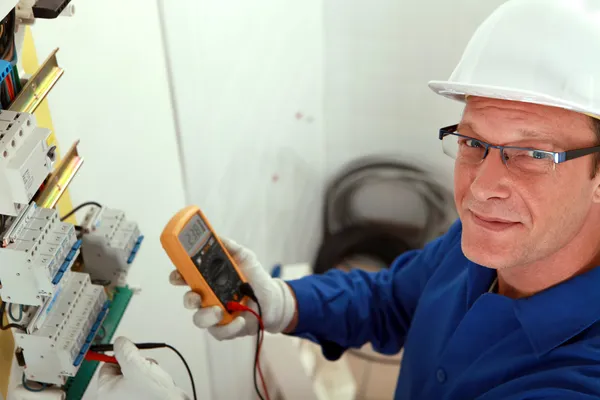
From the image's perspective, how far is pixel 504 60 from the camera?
3.28 ft

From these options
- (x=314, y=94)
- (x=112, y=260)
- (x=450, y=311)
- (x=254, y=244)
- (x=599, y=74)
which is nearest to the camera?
(x=599, y=74)

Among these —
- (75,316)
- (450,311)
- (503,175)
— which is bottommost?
(450,311)

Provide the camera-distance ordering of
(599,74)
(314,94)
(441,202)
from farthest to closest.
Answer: (441,202)
(314,94)
(599,74)

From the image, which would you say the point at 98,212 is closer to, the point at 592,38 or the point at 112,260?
the point at 112,260

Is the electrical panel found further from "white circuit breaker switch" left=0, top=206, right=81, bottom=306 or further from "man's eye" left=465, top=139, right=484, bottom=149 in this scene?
"man's eye" left=465, top=139, right=484, bottom=149

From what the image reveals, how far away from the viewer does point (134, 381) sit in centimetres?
99

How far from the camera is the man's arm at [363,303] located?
1376 millimetres

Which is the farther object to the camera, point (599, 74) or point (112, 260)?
point (112, 260)

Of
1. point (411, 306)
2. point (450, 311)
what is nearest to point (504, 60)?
point (450, 311)

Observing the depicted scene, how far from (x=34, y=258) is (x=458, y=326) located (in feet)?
2.37

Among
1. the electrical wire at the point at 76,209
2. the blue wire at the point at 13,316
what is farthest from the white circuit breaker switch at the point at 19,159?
the electrical wire at the point at 76,209

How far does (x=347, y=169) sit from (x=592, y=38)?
189cm

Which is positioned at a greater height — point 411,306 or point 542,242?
point 542,242

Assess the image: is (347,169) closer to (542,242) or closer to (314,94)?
(314,94)
